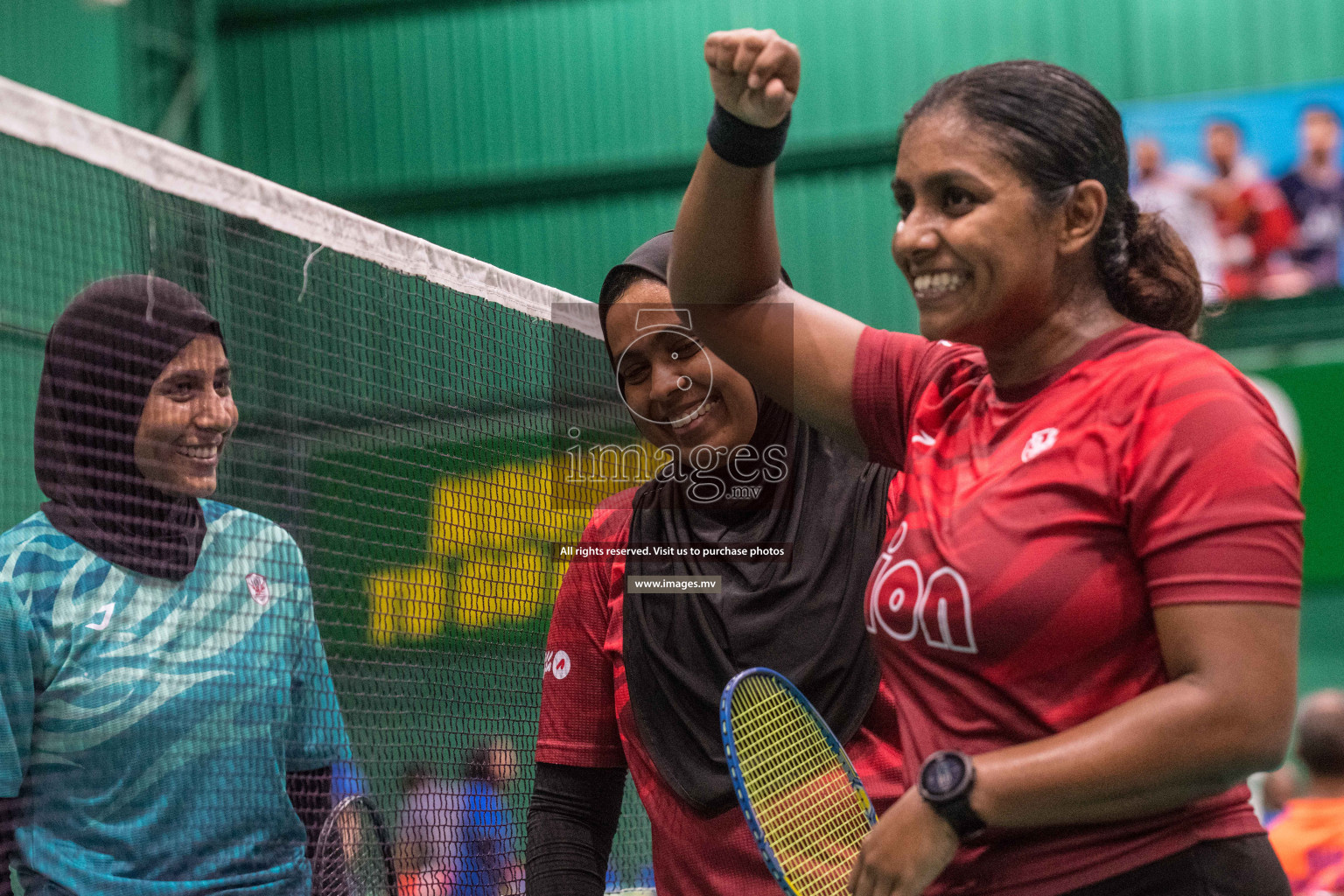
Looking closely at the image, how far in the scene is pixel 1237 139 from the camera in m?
10.7

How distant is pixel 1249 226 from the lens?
34.6 ft

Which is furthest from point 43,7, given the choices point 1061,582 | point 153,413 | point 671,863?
point 1061,582

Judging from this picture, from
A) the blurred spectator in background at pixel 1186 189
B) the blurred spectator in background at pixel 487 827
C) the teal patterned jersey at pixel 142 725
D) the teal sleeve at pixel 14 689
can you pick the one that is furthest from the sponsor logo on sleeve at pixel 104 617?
the blurred spectator in background at pixel 1186 189

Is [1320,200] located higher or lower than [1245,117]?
lower

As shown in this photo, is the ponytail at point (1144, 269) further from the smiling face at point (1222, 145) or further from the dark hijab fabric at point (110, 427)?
the smiling face at point (1222, 145)

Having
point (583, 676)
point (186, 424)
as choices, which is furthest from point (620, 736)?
point (186, 424)

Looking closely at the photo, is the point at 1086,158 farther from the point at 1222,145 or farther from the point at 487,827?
the point at 1222,145

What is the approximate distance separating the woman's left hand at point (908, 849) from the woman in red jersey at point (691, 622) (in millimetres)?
650

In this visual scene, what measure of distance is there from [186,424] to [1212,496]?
192cm

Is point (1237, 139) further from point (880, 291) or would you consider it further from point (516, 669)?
point (516, 669)

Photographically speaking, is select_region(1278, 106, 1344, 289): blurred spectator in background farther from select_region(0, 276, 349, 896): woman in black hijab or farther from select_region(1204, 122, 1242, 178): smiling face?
select_region(0, 276, 349, 896): woman in black hijab

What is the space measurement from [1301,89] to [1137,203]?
10.0 meters

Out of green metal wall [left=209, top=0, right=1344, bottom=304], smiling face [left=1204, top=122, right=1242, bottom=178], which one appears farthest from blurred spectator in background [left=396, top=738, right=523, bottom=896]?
smiling face [left=1204, top=122, right=1242, bottom=178]

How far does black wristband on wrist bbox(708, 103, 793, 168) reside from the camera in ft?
5.82
